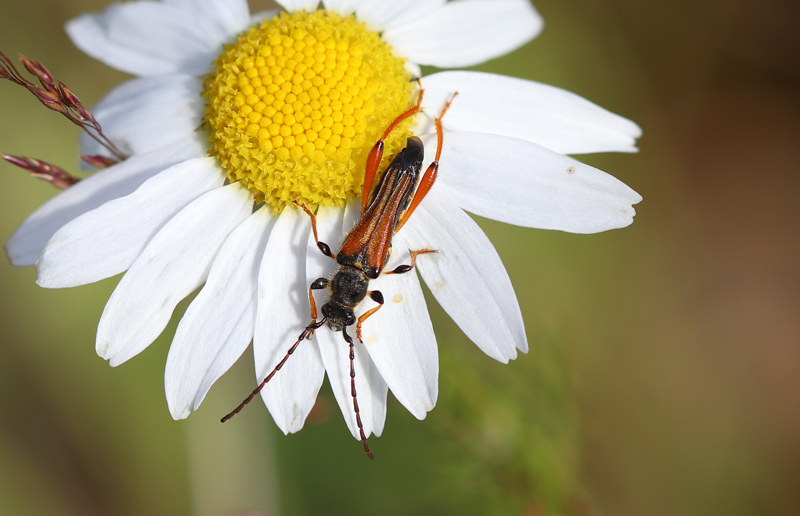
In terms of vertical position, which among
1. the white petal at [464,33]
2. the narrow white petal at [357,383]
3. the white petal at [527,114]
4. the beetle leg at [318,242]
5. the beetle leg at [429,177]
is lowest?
the narrow white petal at [357,383]

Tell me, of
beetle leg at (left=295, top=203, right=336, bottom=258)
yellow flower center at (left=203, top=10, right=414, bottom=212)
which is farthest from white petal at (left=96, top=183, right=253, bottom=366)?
beetle leg at (left=295, top=203, right=336, bottom=258)

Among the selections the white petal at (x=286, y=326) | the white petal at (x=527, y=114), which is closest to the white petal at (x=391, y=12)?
the white petal at (x=527, y=114)

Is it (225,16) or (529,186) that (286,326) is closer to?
(529,186)

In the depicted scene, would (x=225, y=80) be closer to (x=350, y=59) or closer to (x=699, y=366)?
(x=350, y=59)

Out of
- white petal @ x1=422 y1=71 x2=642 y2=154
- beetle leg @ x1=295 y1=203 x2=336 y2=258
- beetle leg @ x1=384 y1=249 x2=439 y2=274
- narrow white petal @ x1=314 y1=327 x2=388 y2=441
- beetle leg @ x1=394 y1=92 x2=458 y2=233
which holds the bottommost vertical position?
narrow white petal @ x1=314 y1=327 x2=388 y2=441

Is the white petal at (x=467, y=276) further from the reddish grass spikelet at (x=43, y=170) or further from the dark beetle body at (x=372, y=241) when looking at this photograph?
the reddish grass spikelet at (x=43, y=170)

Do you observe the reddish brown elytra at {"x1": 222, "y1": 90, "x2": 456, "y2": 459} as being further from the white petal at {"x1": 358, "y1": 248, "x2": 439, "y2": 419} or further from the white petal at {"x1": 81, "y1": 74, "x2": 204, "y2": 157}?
the white petal at {"x1": 81, "y1": 74, "x2": 204, "y2": 157}

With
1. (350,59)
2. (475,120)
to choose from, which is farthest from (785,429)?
(350,59)
